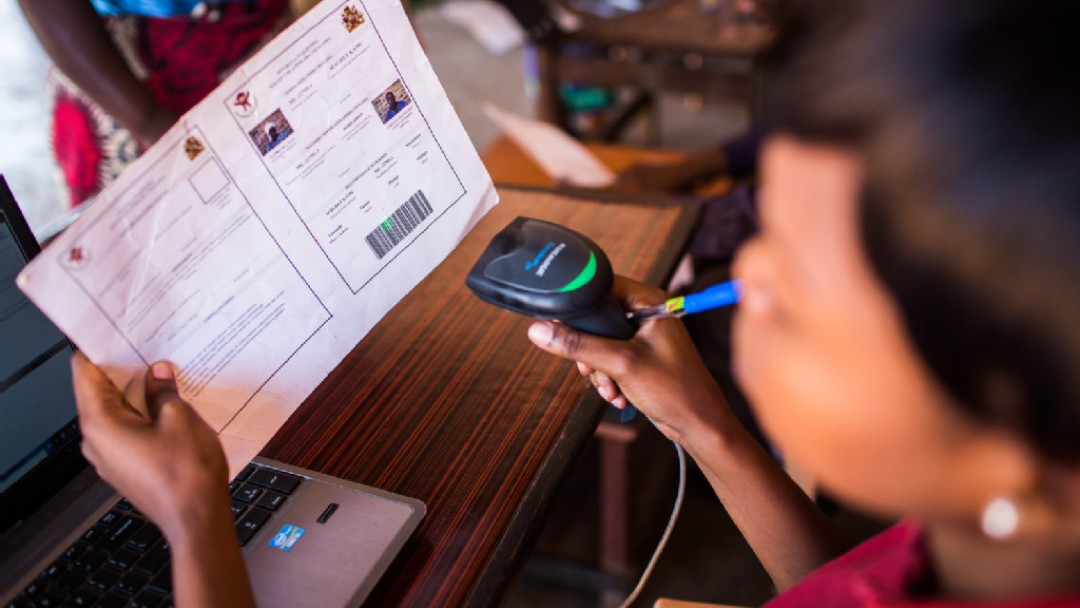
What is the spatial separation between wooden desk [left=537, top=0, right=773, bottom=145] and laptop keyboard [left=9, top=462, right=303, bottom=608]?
4.74 ft

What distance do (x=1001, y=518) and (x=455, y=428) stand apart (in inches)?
16.0

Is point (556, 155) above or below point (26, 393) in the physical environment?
below

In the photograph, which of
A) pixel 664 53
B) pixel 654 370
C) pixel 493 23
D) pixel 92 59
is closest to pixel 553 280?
pixel 654 370

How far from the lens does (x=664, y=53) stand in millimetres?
1891

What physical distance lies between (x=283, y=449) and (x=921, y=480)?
47cm

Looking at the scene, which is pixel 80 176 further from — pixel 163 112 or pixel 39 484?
pixel 39 484

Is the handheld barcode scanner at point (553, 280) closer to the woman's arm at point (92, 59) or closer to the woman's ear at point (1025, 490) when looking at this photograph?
the woman's ear at point (1025, 490)

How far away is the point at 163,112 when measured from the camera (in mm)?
1087

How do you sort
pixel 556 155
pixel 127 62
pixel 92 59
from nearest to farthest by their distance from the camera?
pixel 92 59 → pixel 127 62 → pixel 556 155

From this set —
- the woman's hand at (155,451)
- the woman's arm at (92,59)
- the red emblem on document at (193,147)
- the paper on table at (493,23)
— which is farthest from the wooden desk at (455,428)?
the paper on table at (493,23)

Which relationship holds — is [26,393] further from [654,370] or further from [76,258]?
[654,370]

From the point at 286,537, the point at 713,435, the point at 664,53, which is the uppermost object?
the point at 286,537

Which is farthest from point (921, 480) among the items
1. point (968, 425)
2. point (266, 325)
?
point (266, 325)

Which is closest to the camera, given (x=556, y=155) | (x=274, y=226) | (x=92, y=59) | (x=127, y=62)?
(x=274, y=226)
